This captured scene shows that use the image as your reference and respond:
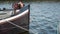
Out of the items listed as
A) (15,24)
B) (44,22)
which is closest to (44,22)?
(44,22)

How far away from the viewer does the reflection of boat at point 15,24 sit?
631 cm

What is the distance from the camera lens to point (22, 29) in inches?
273

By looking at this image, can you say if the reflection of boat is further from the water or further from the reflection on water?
the reflection on water

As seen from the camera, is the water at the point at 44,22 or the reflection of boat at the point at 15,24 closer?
the reflection of boat at the point at 15,24

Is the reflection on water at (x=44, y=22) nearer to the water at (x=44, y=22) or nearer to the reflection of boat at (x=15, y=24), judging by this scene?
the water at (x=44, y=22)

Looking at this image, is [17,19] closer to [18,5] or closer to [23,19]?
[23,19]

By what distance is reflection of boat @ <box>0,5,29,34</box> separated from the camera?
20.7ft

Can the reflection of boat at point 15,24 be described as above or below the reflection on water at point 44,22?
above

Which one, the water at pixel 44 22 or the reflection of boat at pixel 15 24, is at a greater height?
the reflection of boat at pixel 15 24

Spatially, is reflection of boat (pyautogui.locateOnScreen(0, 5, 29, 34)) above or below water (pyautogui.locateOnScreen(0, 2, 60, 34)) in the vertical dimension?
above

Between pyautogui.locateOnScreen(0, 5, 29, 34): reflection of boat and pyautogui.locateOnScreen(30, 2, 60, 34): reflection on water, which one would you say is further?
pyautogui.locateOnScreen(30, 2, 60, 34): reflection on water

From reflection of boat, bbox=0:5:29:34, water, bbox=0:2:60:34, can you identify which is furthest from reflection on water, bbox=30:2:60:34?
reflection of boat, bbox=0:5:29:34

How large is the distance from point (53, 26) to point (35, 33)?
1987mm

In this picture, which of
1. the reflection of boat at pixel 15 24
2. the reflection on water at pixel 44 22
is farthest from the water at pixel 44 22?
the reflection of boat at pixel 15 24
